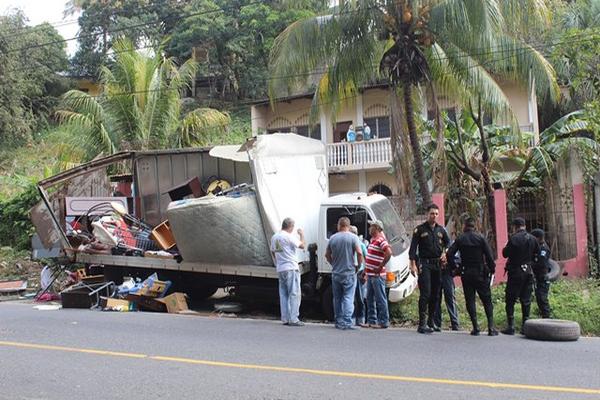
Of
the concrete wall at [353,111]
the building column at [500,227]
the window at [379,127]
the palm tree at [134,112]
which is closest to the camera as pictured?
the building column at [500,227]

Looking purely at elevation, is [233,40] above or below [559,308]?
above

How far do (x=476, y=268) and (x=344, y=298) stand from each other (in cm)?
203

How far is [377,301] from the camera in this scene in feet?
30.3

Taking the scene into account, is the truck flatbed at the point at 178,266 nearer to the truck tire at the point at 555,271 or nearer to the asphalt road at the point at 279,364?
the asphalt road at the point at 279,364

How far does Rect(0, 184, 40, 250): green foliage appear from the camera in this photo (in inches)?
786

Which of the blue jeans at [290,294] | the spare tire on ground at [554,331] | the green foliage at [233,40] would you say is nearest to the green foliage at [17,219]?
the blue jeans at [290,294]

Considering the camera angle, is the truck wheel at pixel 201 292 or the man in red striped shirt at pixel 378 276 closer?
the man in red striped shirt at pixel 378 276

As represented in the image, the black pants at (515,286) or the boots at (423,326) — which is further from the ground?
the black pants at (515,286)

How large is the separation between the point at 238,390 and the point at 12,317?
6.72 m

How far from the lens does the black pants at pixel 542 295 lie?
9.12 m

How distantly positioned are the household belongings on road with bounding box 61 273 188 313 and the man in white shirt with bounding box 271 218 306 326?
8.67ft

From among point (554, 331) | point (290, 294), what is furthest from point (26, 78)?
point (554, 331)

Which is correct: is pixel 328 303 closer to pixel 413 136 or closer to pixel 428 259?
pixel 428 259

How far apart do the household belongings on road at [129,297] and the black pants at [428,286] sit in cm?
479
